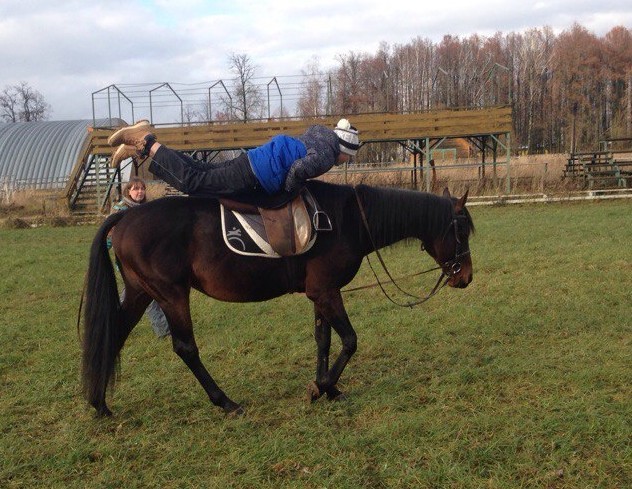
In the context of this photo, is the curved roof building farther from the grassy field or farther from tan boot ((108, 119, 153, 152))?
tan boot ((108, 119, 153, 152))

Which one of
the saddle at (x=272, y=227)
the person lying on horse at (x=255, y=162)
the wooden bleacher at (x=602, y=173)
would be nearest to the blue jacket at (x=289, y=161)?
the person lying on horse at (x=255, y=162)

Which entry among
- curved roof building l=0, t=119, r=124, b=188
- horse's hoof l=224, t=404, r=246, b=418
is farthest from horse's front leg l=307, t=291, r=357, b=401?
curved roof building l=0, t=119, r=124, b=188

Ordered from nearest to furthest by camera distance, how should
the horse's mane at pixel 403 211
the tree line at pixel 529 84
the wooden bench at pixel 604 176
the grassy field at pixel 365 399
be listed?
the grassy field at pixel 365 399 < the horse's mane at pixel 403 211 < the wooden bench at pixel 604 176 < the tree line at pixel 529 84

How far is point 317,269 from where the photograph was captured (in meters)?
4.76

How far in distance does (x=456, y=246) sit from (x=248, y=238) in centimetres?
172

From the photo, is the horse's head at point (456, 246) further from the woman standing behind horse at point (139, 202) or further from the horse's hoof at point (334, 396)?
the woman standing behind horse at point (139, 202)

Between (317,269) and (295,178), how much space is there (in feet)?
2.41

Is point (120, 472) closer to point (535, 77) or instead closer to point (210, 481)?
point (210, 481)

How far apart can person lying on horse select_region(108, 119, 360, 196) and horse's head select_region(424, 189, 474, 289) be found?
3.37 feet

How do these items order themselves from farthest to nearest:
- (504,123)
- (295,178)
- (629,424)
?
(504,123), (295,178), (629,424)

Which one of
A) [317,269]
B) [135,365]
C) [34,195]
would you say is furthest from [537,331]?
[34,195]

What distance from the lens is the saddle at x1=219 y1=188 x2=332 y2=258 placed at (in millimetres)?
4621

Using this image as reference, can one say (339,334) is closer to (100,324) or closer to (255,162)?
(255,162)

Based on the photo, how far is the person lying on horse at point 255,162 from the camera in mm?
4520
